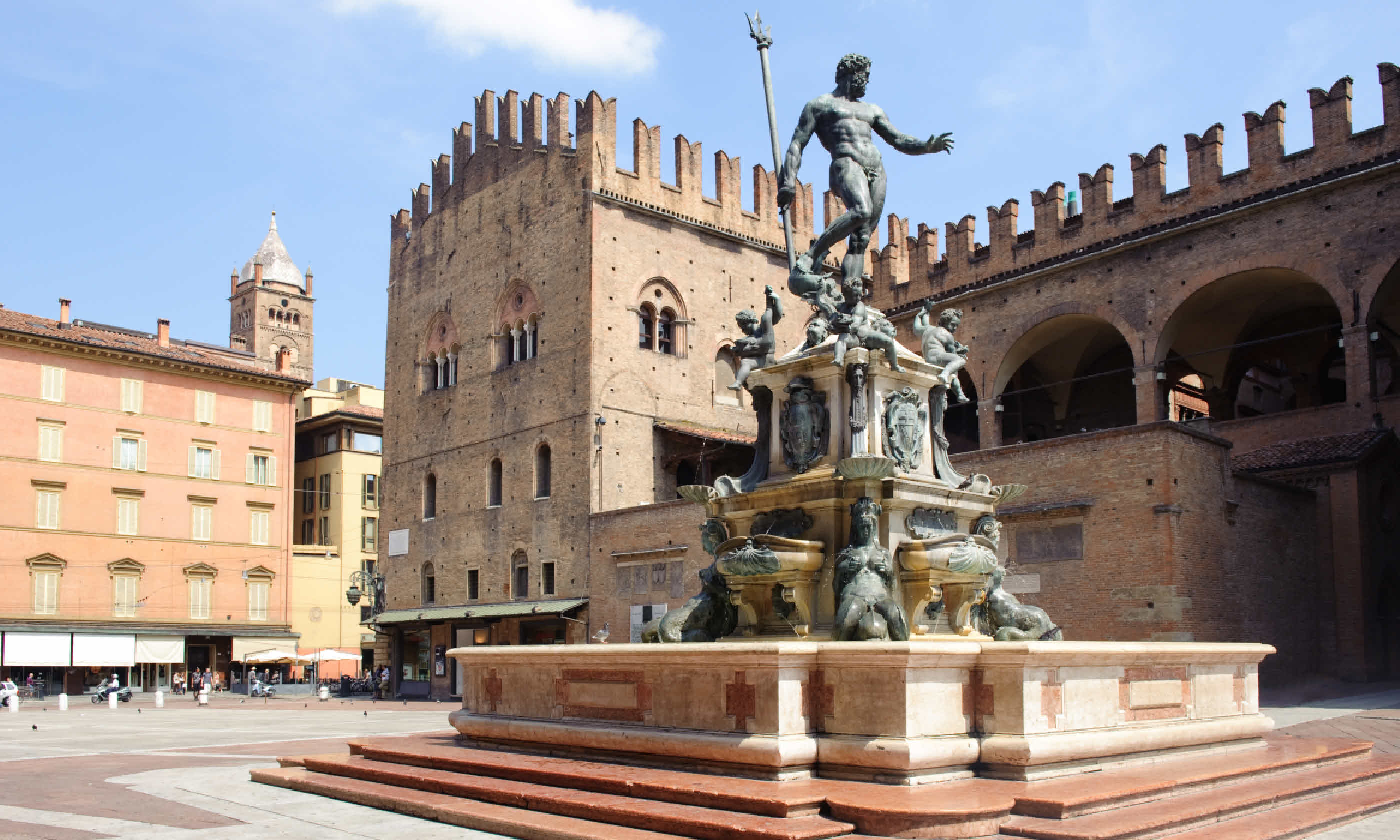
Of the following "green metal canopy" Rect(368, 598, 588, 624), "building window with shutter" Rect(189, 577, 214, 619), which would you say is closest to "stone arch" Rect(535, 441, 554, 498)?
"green metal canopy" Rect(368, 598, 588, 624)

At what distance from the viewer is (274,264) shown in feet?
359

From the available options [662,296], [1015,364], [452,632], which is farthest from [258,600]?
[1015,364]

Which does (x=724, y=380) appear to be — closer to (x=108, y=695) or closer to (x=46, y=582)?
(x=108, y=695)

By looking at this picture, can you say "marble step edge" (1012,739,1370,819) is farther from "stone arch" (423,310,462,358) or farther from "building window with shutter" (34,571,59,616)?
"building window with shutter" (34,571,59,616)

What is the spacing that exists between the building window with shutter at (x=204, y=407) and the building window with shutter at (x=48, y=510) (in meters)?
5.48

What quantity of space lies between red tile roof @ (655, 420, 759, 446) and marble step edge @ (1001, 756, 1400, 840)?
2366cm

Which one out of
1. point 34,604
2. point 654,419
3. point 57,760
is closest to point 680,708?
point 57,760

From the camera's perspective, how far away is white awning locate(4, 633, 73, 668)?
38.7m

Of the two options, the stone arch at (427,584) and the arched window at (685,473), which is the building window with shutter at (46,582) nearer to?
the stone arch at (427,584)

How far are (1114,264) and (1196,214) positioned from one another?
2.30 metres

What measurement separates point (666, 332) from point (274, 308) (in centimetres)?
7949

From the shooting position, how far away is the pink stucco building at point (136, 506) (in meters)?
40.1

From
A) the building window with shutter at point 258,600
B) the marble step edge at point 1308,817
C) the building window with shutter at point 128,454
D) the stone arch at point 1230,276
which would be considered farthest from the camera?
the building window with shutter at point 258,600

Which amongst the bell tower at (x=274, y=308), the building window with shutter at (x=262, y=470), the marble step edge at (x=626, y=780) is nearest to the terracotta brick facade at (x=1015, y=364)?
the building window with shutter at (x=262, y=470)
